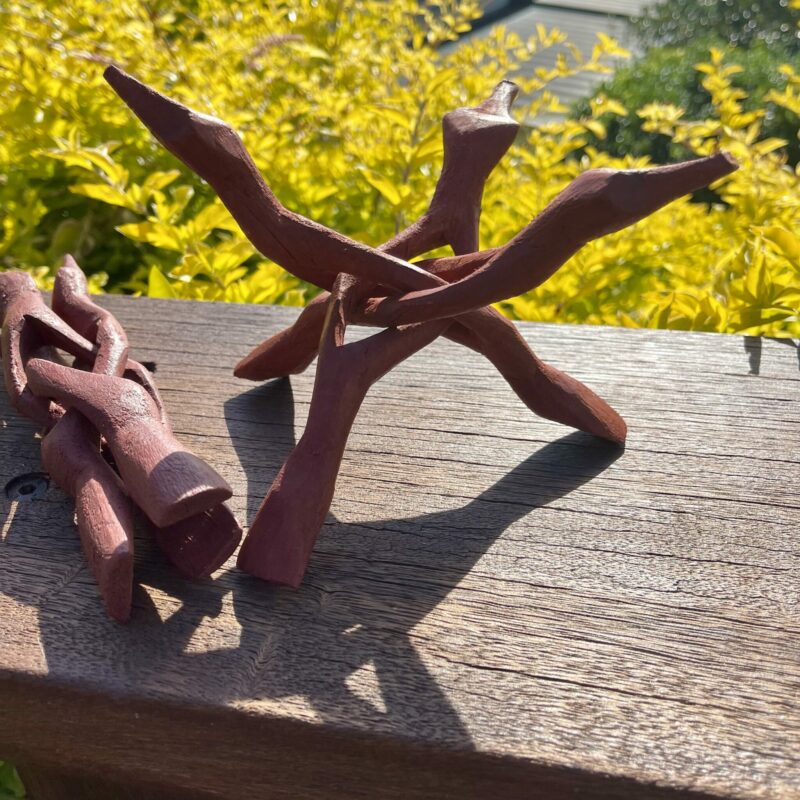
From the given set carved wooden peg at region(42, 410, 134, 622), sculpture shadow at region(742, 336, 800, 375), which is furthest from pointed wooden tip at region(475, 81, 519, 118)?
carved wooden peg at region(42, 410, 134, 622)

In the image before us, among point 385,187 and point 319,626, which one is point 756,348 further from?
point 319,626

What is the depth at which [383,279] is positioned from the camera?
1052mm

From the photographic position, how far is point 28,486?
1.17 m

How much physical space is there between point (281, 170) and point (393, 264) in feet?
4.61

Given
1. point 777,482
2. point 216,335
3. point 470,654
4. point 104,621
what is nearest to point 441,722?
point 470,654

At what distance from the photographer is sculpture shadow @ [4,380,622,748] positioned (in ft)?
2.75

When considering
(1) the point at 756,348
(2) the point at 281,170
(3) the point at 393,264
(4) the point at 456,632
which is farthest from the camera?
(2) the point at 281,170

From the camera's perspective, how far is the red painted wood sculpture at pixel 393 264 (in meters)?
0.93

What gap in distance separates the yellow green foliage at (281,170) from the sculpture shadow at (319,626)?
102 cm

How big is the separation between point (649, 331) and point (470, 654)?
3.10ft

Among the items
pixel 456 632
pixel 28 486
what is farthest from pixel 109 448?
pixel 456 632

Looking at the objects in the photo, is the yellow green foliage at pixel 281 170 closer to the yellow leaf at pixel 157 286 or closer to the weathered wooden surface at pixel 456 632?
the yellow leaf at pixel 157 286

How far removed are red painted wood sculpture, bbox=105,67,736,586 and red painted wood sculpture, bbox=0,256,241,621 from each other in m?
0.09

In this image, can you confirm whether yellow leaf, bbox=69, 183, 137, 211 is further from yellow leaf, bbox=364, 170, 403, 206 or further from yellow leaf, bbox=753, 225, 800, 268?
yellow leaf, bbox=753, 225, 800, 268
